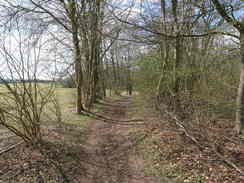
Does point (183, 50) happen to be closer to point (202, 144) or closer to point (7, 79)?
point (202, 144)

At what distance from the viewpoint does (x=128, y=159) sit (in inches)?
187

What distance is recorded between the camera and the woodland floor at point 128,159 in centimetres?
362

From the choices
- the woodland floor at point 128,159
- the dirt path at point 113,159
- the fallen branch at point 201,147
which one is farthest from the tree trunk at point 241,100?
the dirt path at point 113,159

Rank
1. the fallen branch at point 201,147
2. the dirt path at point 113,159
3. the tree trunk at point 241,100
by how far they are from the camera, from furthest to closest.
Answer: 1. the tree trunk at point 241,100
2. the dirt path at point 113,159
3. the fallen branch at point 201,147

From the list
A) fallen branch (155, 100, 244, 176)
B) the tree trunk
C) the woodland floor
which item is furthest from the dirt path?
the tree trunk

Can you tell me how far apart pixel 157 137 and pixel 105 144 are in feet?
5.94

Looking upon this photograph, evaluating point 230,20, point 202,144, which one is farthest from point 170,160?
point 230,20

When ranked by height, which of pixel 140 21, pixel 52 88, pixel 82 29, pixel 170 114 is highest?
pixel 82 29

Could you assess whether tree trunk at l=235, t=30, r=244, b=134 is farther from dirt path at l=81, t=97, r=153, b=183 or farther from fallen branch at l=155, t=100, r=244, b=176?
dirt path at l=81, t=97, r=153, b=183

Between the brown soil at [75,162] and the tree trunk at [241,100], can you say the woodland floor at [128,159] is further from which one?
the tree trunk at [241,100]

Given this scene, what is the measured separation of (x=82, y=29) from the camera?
1037cm

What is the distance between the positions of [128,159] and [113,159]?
0.42 meters

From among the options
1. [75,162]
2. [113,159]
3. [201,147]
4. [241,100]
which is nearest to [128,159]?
[113,159]

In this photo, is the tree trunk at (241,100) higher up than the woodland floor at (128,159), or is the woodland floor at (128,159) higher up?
the tree trunk at (241,100)
